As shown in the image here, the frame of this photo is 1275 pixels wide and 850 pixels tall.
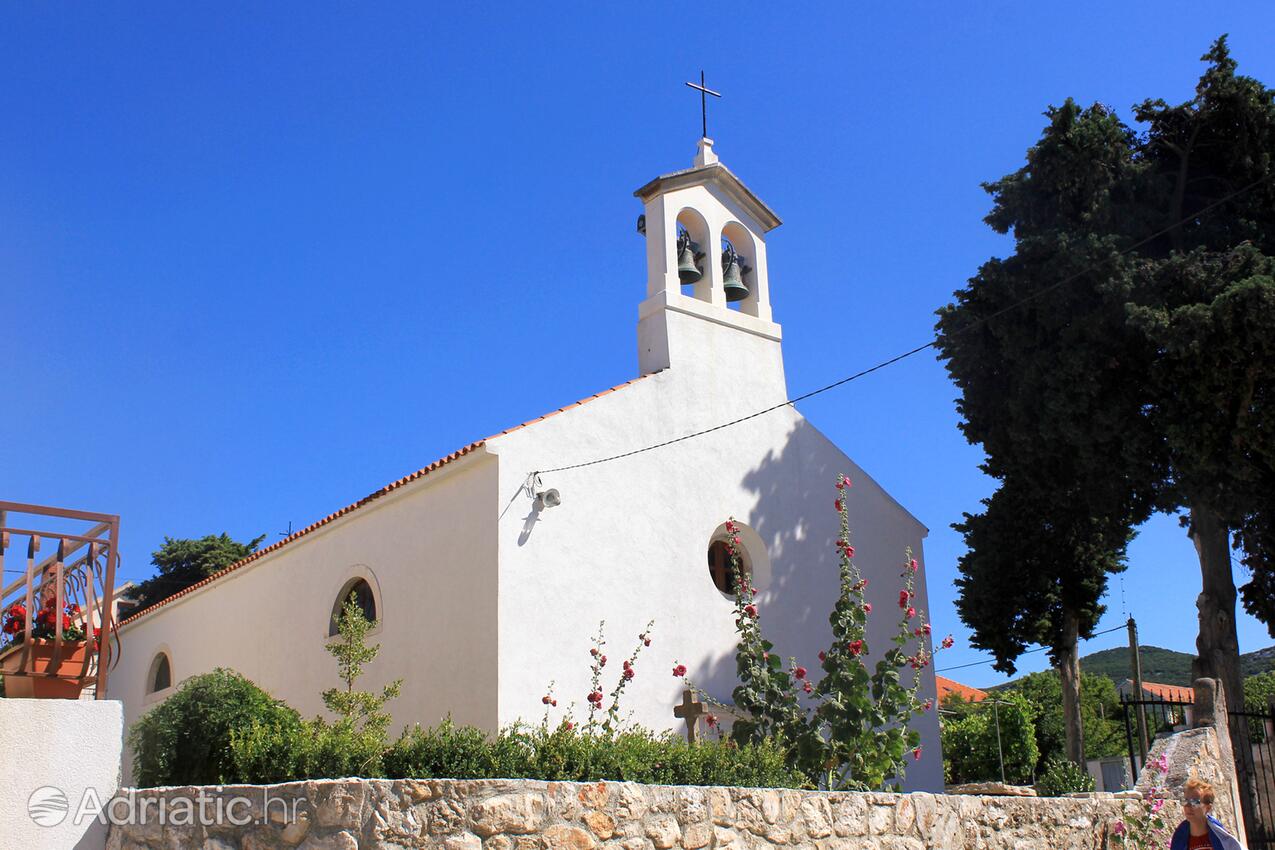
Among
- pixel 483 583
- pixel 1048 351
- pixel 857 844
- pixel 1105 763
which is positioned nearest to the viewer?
pixel 857 844

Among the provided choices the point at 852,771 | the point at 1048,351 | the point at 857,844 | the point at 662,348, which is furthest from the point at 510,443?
the point at 1048,351

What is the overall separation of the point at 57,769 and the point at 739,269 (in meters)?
12.0

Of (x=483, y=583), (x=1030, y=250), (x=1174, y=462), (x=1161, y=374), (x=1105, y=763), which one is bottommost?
(x=1105, y=763)

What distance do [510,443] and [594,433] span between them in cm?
129

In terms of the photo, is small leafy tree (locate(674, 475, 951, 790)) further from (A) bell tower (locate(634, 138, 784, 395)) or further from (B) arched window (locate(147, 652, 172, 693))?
(B) arched window (locate(147, 652, 172, 693))

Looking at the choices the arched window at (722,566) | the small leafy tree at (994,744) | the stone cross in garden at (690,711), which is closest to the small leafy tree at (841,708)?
the stone cross in garden at (690,711)

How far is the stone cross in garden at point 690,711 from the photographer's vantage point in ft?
39.7

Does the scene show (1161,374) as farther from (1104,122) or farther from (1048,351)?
(1104,122)

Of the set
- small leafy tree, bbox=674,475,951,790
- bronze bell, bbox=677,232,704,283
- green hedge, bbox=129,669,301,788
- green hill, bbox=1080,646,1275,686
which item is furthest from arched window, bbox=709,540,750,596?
green hill, bbox=1080,646,1275,686

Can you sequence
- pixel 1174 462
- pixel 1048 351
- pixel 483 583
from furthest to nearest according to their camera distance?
1. pixel 1048 351
2. pixel 1174 462
3. pixel 483 583

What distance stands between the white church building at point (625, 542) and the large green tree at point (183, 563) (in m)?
16.3

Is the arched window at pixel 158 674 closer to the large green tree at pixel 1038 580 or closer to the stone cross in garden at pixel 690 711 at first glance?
the stone cross in garden at pixel 690 711

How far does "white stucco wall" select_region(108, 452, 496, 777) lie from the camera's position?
39.3 ft

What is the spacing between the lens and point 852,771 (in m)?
10.2
